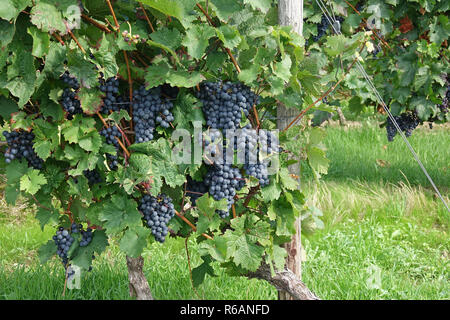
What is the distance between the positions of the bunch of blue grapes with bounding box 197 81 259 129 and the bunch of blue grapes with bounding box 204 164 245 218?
176 millimetres

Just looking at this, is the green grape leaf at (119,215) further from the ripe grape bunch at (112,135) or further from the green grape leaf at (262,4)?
the green grape leaf at (262,4)

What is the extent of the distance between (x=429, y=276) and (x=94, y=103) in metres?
2.79

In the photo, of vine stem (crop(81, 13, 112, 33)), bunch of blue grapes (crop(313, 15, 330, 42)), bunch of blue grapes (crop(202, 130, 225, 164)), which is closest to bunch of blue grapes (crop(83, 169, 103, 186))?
bunch of blue grapes (crop(202, 130, 225, 164))

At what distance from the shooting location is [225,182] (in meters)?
2.21

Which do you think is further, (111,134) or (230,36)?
(111,134)

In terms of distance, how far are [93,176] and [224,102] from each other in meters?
0.63

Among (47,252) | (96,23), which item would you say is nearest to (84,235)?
(47,252)

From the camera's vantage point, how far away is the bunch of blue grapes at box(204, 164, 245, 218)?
2207 mm

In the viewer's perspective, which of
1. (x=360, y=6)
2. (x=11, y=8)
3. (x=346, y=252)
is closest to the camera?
(x=11, y=8)

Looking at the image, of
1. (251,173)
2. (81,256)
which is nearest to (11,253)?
(81,256)

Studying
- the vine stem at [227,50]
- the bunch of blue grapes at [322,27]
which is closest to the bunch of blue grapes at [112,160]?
the vine stem at [227,50]

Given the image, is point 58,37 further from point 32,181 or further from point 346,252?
point 346,252

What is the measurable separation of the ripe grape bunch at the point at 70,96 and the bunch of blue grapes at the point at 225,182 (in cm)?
60
